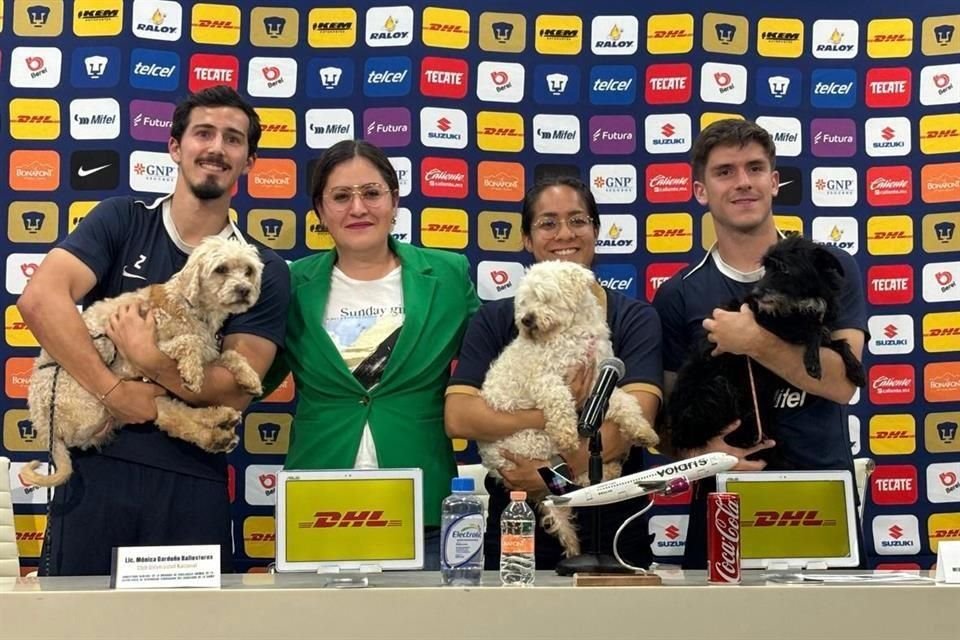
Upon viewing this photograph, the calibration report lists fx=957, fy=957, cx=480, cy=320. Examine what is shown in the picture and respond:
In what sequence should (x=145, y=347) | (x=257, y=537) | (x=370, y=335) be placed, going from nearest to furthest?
(x=145, y=347) → (x=370, y=335) → (x=257, y=537)

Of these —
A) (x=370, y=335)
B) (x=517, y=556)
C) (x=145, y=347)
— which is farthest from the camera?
(x=370, y=335)

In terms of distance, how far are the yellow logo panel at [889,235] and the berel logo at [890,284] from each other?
0.08m

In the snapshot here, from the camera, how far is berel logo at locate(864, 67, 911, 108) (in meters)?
4.97

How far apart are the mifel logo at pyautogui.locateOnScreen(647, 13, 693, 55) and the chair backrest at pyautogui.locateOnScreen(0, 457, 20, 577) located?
3652mm

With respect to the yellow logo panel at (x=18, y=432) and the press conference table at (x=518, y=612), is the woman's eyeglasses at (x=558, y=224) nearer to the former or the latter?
the press conference table at (x=518, y=612)

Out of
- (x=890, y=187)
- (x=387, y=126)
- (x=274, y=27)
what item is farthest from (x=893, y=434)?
(x=274, y=27)

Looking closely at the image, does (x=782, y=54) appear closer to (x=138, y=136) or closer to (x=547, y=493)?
(x=547, y=493)

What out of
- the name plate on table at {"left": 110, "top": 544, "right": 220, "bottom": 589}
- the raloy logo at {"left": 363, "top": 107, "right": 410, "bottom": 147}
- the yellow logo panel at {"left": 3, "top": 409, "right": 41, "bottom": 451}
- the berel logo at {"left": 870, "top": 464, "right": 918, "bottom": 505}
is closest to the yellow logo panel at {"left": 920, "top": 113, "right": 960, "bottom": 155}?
the berel logo at {"left": 870, "top": 464, "right": 918, "bottom": 505}

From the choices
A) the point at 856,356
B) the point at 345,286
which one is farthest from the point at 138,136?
the point at 856,356

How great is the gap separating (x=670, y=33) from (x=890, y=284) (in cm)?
172

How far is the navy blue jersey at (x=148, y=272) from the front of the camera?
3.26m

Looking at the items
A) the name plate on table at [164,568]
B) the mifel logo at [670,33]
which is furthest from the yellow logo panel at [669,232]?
the name plate on table at [164,568]

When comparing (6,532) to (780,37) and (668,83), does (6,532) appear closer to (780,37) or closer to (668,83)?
(668,83)

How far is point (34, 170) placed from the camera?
186 inches
